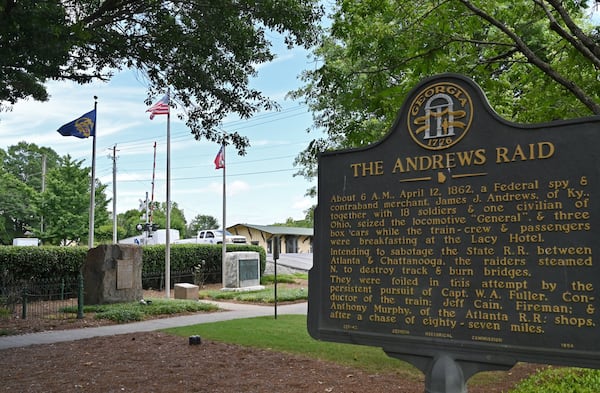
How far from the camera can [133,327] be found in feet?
43.2

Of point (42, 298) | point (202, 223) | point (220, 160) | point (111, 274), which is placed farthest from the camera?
point (202, 223)

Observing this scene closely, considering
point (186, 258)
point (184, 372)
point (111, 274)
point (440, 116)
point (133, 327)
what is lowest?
point (133, 327)

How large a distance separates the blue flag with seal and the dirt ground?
11.4 m

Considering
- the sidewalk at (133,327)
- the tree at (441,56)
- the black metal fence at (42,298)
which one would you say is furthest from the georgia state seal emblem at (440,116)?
the black metal fence at (42,298)

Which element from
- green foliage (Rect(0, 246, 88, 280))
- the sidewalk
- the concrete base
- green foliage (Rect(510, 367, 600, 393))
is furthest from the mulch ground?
the concrete base

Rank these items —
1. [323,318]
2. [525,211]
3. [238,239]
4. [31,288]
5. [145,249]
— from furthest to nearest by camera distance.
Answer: [238,239], [145,249], [31,288], [323,318], [525,211]

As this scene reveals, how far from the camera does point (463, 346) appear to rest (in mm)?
3799

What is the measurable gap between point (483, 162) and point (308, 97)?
54.8 ft

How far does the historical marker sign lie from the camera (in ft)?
11.6

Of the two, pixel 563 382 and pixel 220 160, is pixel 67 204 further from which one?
pixel 563 382

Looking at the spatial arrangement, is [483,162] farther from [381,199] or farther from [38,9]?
[38,9]

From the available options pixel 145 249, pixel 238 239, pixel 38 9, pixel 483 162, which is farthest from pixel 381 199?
pixel 238 239

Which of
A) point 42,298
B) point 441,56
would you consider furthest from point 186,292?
point 441,56

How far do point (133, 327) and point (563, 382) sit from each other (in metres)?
10.2
